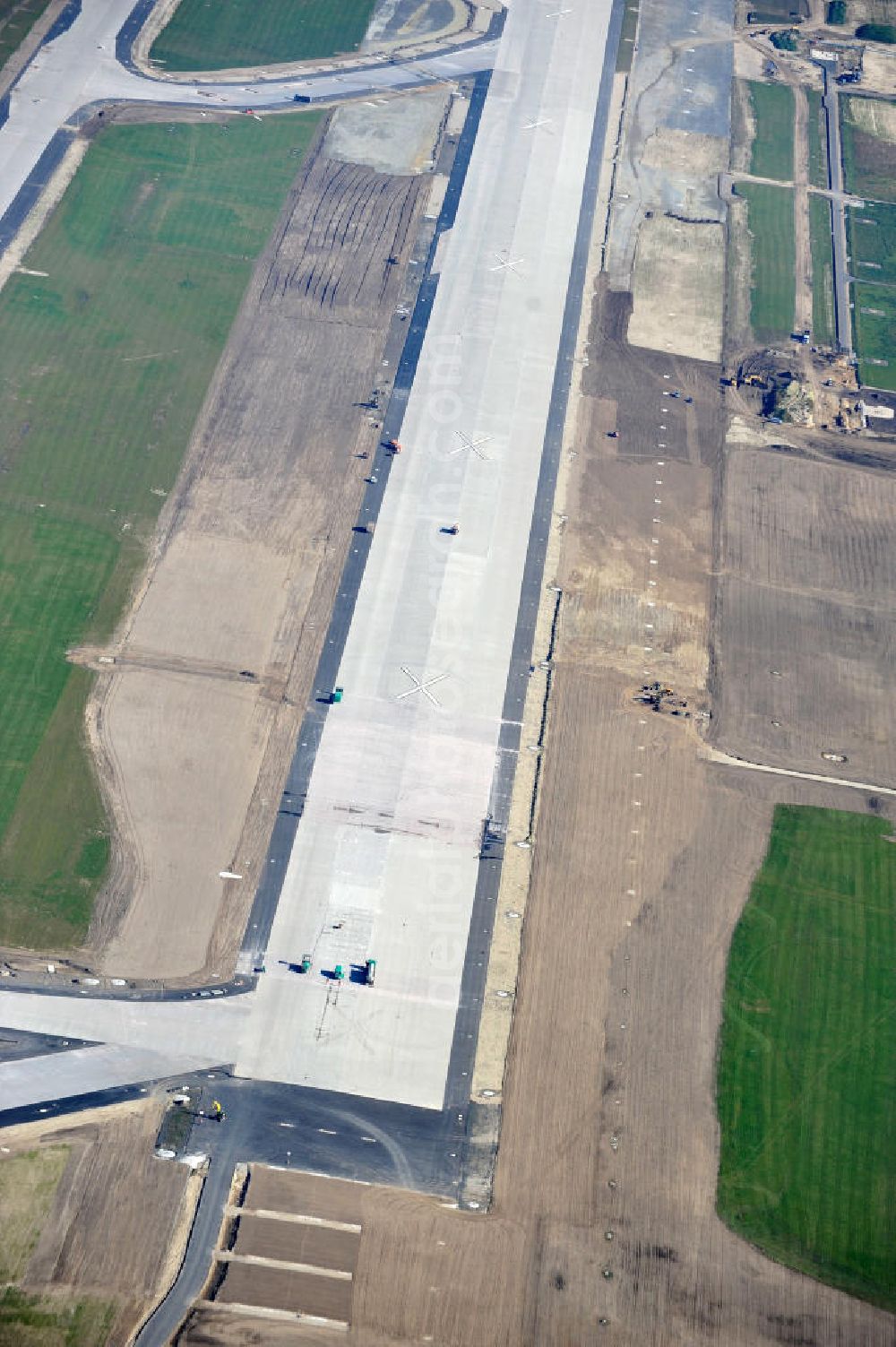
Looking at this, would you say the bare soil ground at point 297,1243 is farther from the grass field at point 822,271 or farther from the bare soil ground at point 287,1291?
the grass field at point 822,271

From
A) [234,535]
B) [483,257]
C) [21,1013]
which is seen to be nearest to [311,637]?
[234,535]

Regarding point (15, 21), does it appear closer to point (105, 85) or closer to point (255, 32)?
point (105, 85)

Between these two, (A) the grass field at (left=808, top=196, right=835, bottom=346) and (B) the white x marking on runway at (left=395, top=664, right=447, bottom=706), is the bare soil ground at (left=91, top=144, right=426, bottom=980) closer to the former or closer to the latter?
(B) the white x marking on runway at (left=395, top=664, right=447, bottom=706)

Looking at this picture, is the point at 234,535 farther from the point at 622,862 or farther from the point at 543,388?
the point at 622,862

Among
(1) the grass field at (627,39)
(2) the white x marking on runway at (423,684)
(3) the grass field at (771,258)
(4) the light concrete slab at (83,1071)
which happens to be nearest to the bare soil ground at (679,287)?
(3) the grass field at (771,258)

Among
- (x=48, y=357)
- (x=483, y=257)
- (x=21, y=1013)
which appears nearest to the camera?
(x=21, y=1013)
